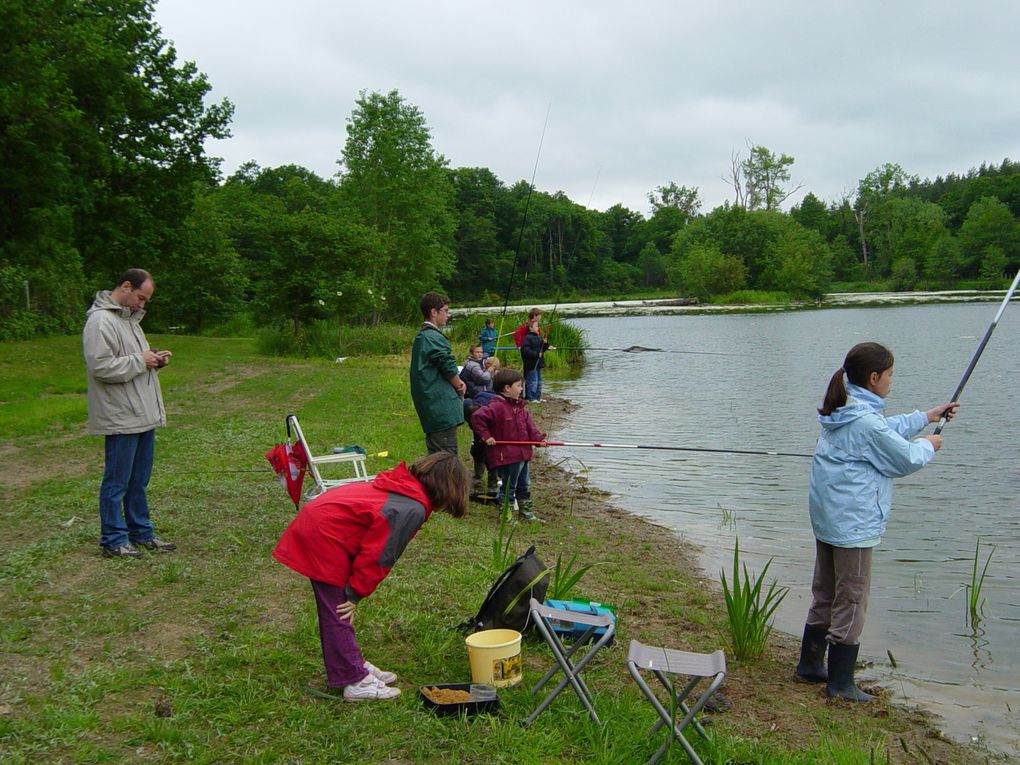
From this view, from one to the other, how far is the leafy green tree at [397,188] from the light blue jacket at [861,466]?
34.2m

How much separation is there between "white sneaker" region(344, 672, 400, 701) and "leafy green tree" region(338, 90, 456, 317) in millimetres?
34513

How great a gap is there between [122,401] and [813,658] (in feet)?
14.5

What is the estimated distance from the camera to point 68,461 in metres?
9.04

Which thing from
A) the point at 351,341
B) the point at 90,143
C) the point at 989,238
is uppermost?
the point at 989,238

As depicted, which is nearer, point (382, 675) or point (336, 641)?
point (336, 641)

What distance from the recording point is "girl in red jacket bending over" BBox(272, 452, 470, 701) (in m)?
3.50

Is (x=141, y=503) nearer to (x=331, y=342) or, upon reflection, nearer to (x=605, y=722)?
(x=605, y=722)

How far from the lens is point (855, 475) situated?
4.21 metres

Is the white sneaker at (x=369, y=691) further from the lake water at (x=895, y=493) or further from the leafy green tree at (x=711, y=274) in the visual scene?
the leafy green tree at (x=711, y=274)

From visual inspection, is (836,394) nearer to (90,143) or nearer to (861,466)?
(861,466)

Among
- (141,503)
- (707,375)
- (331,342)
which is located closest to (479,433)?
(141,503)

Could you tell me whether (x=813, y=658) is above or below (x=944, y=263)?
below

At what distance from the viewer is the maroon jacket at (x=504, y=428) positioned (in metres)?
7.43

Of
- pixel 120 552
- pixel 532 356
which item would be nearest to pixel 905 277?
pixel 532 356
